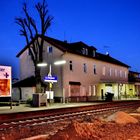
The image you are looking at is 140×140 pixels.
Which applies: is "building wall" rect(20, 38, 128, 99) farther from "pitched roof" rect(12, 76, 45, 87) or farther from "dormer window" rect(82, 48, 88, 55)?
"pitched roof" rect(12, 76, 45, 87)

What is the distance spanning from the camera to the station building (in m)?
47.7

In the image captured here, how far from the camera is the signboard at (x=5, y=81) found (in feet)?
94.9

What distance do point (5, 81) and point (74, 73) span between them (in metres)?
21.5

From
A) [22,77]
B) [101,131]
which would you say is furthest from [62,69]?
[101,131]

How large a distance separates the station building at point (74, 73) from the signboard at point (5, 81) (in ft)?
53.9

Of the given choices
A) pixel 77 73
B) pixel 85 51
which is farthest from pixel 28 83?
pixel 85 51

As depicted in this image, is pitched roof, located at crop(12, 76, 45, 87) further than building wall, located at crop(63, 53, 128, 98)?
No

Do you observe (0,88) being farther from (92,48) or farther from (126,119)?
(92,48)

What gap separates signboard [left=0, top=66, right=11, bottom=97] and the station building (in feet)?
53.9

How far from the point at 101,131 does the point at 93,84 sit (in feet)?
142

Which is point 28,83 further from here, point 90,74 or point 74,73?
point 90,74

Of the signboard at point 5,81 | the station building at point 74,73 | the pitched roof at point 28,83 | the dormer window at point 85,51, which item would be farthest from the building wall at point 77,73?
the signboard at point 5,81

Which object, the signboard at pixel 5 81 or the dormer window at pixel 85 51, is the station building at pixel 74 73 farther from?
the signboard at pixel 5 81

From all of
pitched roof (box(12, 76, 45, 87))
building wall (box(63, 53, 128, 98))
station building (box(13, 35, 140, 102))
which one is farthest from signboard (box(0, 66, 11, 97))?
building wall (box(63, 53, 128, 98))
